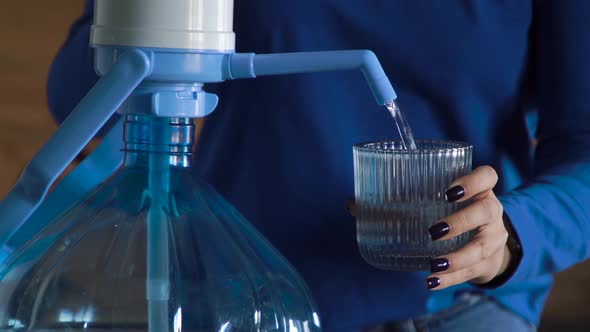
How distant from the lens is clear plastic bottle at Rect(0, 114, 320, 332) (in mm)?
611

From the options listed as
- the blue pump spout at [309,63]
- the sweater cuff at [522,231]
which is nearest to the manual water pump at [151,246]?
the blue pump spout at [309,63]

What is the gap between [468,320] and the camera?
0.84 m

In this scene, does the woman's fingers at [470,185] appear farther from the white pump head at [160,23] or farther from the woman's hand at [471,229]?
the white pump head at [160,23]

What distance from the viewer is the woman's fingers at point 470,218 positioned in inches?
24.8

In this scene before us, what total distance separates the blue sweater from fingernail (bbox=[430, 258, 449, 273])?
A: 181mm

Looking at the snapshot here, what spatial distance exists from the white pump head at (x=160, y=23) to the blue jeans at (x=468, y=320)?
1.23 feet

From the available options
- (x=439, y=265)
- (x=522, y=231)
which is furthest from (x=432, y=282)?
(x=522, y=231)

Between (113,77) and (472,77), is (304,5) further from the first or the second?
(113,77)

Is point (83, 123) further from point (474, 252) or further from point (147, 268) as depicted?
point (474, 252)

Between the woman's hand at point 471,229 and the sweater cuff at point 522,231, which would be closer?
the woman's hand at point 471,229

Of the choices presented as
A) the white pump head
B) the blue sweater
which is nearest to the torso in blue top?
the blue sweater

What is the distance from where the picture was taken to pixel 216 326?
626 millimetres

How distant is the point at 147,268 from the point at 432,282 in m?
0.19

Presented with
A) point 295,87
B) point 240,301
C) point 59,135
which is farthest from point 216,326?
point 295,87
